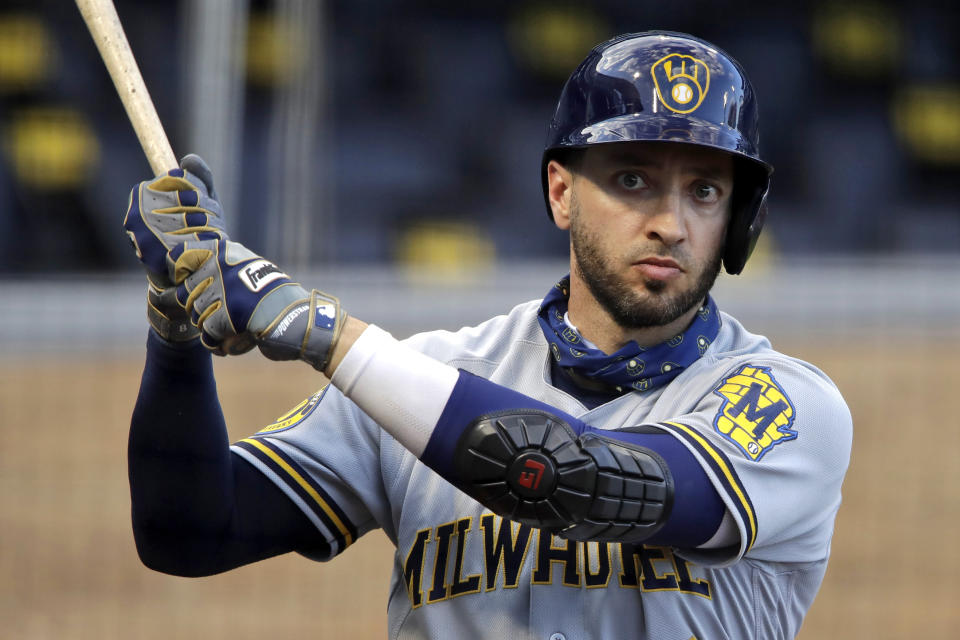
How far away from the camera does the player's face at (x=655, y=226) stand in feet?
7.82

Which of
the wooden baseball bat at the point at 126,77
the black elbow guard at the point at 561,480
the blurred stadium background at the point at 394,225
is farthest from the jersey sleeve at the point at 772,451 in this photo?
the blurred stadium background at the point at 394,225

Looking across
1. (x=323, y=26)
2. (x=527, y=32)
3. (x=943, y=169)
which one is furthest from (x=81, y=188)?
(x=943, y=169)

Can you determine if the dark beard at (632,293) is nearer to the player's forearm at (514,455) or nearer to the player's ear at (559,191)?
the player's ear at (559,191)

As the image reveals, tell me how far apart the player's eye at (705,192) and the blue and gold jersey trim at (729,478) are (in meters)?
0.49

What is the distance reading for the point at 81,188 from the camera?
11258 mm

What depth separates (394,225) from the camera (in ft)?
37.4

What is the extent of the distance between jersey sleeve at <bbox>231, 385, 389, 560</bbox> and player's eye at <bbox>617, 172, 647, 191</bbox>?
0.64m

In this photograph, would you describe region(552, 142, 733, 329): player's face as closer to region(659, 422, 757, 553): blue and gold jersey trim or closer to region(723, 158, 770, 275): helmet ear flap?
region(723, 158, 770, 275): helmet ear flap

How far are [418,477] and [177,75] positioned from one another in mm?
9873

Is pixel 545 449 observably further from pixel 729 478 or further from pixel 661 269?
pixel 661 269

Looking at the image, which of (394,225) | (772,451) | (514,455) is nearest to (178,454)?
(514,455)

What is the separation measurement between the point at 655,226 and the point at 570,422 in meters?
0.43

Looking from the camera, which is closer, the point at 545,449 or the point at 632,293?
the point at 545,449

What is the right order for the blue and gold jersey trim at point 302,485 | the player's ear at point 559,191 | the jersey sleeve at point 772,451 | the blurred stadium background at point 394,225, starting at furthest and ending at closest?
1. the blurred stadium background at point 394,225
2. the player's ear at point 559,191
3. the blue and gold jersey trim at point 302,485
4. the jersey sleeve at point 772,451
